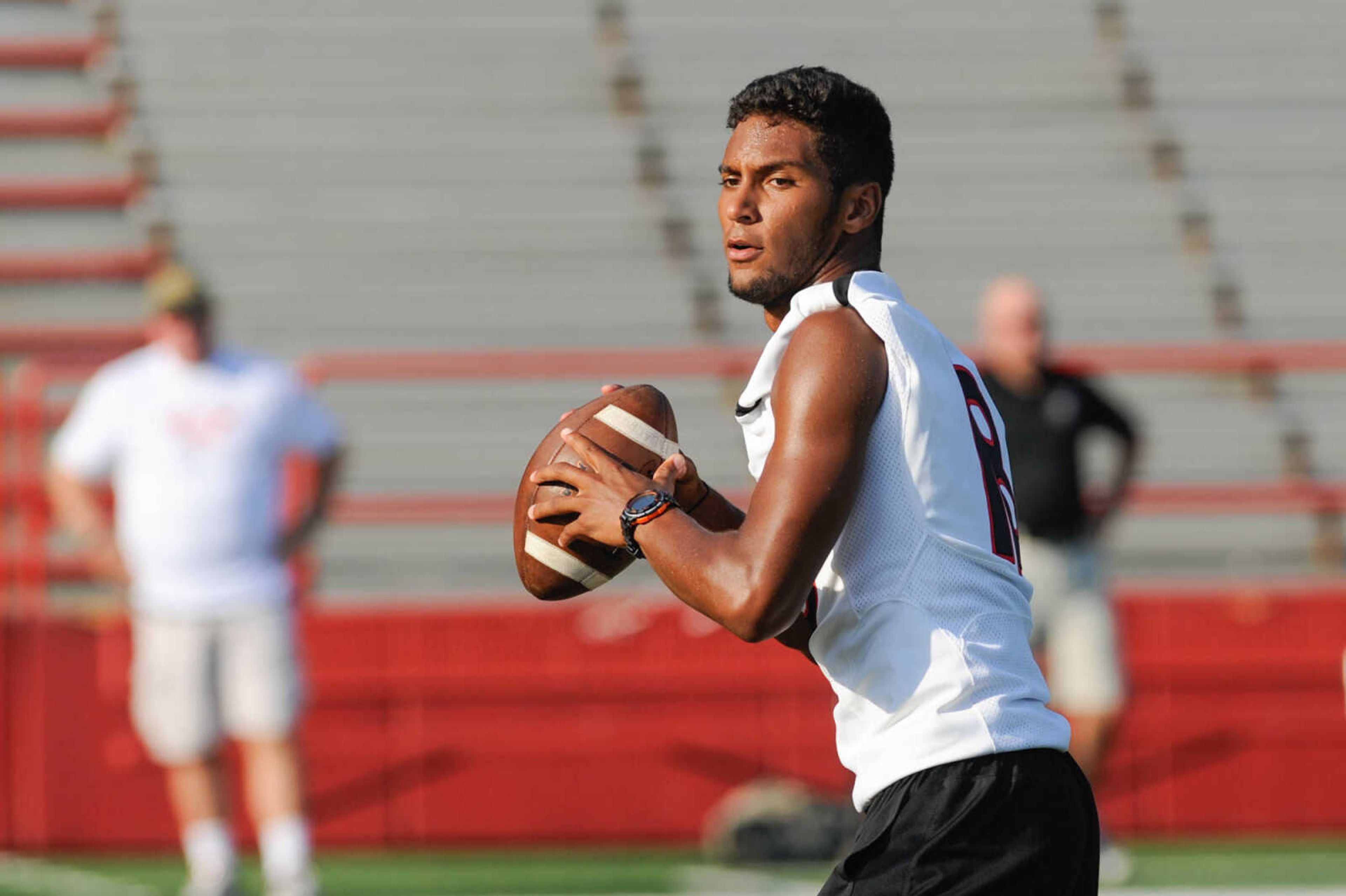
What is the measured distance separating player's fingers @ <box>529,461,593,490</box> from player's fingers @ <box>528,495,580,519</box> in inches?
0.9

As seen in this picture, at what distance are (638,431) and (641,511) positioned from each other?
26 centimetres

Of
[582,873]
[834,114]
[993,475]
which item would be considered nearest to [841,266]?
[834,114]

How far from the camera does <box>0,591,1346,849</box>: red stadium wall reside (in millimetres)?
8414

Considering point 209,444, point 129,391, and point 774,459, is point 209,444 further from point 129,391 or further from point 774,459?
point 774,459

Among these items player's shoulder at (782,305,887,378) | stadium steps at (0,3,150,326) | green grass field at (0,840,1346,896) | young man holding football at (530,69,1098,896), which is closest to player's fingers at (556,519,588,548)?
young man holding football at (530,69,1098,896)

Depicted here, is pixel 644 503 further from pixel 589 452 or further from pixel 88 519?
pixel 88 519

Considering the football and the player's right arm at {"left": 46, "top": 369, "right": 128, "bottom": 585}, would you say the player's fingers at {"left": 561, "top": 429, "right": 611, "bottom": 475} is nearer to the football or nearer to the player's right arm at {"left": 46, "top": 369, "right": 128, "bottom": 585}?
the football

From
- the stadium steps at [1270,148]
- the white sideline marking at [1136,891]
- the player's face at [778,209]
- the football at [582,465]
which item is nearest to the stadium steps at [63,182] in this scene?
the white sideline marking at [1136,891]

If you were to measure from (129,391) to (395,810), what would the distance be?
2225 millimetres

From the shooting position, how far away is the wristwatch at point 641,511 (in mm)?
2689

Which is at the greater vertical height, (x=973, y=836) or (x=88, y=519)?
(x=973, y=836)

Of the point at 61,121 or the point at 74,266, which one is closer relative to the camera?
the point at 74,266

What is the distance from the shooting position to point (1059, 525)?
289 inches

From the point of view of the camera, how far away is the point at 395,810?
8438 mm
